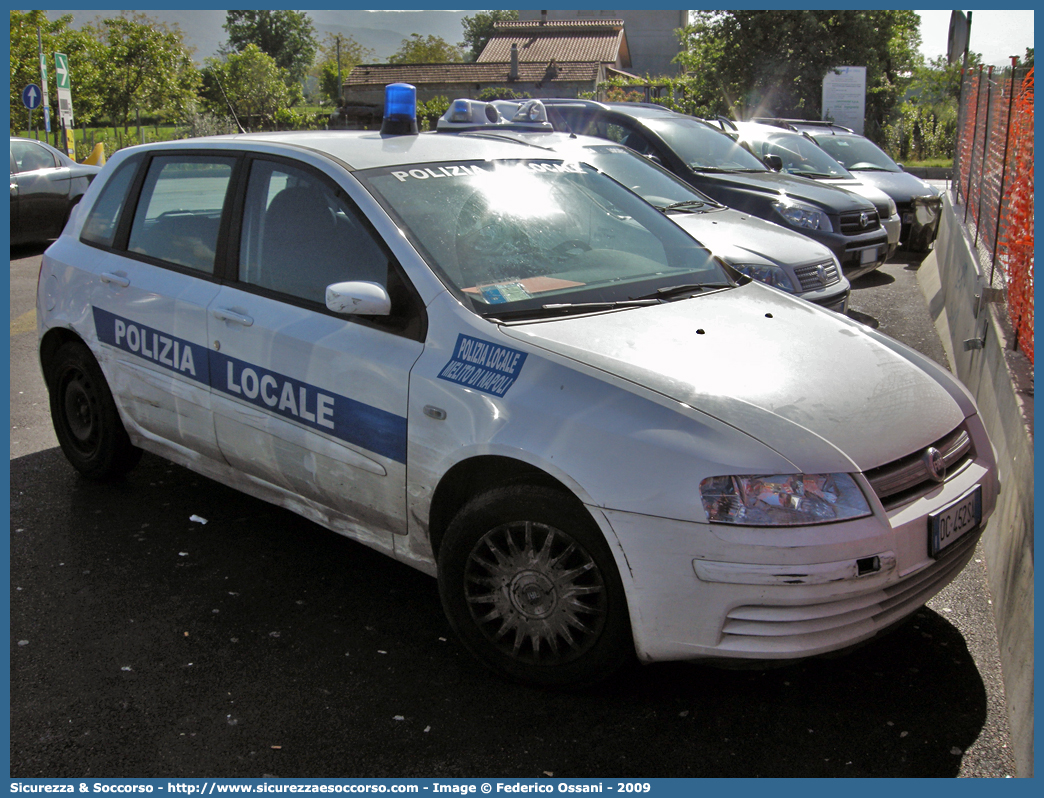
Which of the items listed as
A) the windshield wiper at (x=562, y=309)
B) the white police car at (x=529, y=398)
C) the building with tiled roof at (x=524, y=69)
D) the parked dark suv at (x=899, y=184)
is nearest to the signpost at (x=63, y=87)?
the parked dark suv at (x=899, y=184)

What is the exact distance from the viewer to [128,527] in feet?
14.5

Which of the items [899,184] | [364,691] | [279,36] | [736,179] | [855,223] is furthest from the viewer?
[279,36]

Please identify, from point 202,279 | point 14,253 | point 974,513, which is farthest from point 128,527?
point 14,253

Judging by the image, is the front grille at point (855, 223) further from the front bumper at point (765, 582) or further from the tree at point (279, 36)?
the tree at point (279, 36)

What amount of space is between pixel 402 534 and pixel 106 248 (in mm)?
2352

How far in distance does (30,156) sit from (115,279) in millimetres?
10222

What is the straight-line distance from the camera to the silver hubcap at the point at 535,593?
2.94 m

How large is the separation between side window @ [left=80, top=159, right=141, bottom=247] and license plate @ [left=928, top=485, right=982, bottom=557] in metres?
3.85

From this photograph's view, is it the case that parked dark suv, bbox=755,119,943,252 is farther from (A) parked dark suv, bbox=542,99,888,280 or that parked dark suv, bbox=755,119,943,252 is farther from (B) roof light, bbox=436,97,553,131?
(B) roof light, bbox=436,97,553,131

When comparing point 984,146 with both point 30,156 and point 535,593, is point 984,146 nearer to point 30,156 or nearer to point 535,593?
point 535,593

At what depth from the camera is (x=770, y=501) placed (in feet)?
8.77

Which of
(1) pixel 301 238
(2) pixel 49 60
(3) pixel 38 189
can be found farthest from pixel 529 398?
(2) pixel 49 60

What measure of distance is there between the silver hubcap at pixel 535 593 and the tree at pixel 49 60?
Result: 1180 inches

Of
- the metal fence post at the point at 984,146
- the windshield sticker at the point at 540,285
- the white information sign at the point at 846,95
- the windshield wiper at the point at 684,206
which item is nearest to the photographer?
the windshield sticker at the point at 540,285
